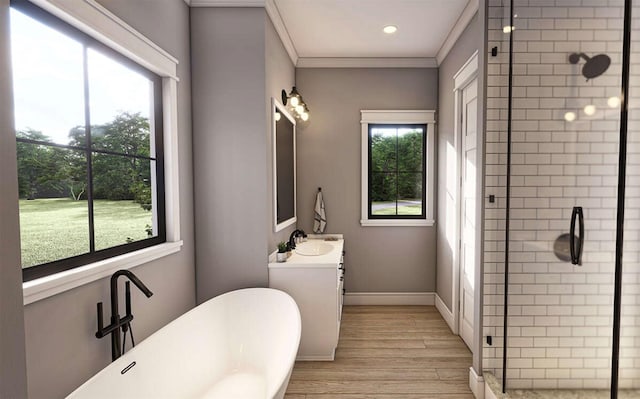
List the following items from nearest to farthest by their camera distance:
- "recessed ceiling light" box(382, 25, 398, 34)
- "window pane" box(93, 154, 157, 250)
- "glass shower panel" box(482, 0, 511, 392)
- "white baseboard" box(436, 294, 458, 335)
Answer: "window pane" box(93, 154, 157, 250), "glass shower panel" box(482, 0, 511, 392), "recessed ceiling light" box(382, 25, 398, 34), "white baseboard" box(436, 294, 458, 335)

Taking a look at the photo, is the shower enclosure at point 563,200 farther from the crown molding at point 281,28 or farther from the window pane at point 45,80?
the window pane at point 45,80

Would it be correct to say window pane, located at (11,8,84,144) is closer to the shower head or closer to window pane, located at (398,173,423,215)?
the shower head

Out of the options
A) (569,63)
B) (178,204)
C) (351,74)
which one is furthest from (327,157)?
(569,63)

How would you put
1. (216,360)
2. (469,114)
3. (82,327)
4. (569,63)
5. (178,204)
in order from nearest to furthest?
(82,327), (569,63), (216,360), (178,204), (469,114)

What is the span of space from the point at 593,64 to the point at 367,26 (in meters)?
1.95

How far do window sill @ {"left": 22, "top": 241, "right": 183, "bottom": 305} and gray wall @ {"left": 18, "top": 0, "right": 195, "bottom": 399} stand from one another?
0.04 metres

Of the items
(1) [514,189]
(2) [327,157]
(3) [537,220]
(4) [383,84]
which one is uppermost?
(4) [383,84]

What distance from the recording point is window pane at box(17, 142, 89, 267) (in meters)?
1.28

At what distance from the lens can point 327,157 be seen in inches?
151

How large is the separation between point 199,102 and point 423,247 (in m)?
2.86

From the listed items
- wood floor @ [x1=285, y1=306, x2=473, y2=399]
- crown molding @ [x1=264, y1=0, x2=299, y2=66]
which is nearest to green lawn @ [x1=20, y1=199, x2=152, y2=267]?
wood floor @ [x1=285, y1=306, x2=473, y2=399]

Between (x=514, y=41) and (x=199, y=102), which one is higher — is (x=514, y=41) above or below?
above

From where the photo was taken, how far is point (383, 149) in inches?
153

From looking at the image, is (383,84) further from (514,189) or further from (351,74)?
(514,189)
